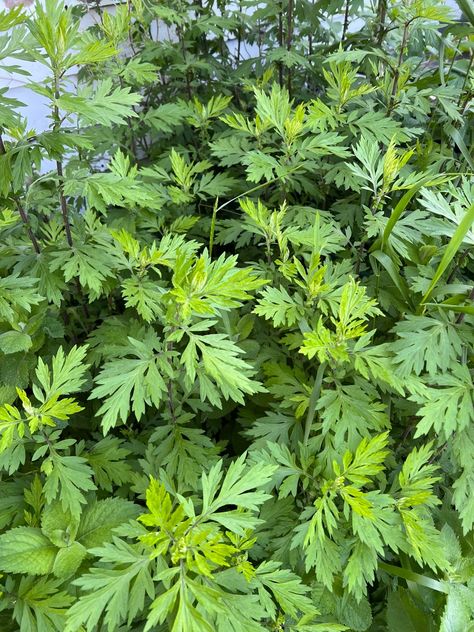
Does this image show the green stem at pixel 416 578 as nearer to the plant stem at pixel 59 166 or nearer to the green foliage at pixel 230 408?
the green foliage at pixel 230 408

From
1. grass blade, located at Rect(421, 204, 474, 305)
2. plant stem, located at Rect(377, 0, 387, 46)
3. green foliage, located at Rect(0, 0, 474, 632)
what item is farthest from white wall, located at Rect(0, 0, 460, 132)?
grass blade, located at Rect(421, 204, 474, 305)

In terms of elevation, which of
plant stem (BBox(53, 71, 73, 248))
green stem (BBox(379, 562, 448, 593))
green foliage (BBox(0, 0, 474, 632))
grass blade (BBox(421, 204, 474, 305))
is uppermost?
plant stem (BBox(53, 71, 73, 248))

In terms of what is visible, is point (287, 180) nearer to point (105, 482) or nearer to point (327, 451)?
point (327, 451)

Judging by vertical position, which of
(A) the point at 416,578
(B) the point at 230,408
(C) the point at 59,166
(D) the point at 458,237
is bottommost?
(A) the point at 416,578

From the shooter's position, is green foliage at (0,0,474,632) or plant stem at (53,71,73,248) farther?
plant stem at (53,71,73,248)

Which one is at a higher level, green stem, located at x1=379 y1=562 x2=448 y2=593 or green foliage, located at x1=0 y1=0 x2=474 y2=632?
green foliage, located at x1=0 y1=0 x2=474 y2=632

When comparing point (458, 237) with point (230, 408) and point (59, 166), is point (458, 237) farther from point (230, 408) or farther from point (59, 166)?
point (59, 166)

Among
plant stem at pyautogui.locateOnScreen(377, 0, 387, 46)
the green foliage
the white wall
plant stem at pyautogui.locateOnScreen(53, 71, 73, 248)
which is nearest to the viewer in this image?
the green foliage

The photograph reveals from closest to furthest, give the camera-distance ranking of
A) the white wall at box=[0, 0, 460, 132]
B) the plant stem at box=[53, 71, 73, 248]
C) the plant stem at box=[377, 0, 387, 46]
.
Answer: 1. the plant stem at box=[53, 71, 73, 248]
2. the plant stem at box=[377, 0, 387, 46]
3. the white wall at box=[0, 0, 460, 132]

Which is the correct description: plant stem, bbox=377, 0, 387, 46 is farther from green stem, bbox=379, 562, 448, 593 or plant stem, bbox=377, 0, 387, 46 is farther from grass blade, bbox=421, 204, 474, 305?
green stem, bbox=379, 562, 448, 593

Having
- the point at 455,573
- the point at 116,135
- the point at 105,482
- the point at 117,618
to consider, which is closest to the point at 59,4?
the point at 116,135

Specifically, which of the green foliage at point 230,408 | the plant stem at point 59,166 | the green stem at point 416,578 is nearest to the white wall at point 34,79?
→ the green foliage at point 230,408

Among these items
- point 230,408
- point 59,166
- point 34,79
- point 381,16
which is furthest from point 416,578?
point 34,79

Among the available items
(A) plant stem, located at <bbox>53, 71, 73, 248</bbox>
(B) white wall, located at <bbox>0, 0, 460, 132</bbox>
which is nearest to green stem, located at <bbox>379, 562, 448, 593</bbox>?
(A) plant stem, located at <bbox>53, 71, 73, 248</bbox>
